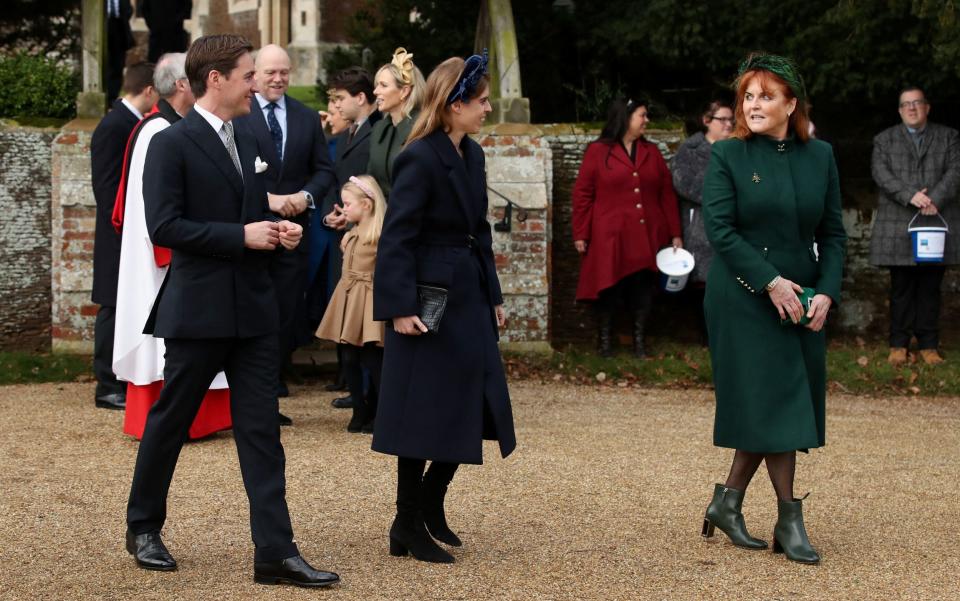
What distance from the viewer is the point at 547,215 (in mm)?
11500

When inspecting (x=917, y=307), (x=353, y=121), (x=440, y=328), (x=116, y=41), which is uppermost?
(x=116, y=41)

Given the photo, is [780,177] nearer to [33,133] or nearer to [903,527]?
[903,527]

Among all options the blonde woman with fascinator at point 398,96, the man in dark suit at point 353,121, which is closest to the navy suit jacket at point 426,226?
the blonde woman with fascinator at point 398,96

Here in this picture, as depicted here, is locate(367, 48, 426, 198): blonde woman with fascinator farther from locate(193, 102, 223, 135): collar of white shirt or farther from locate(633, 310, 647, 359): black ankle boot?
locate(633, 310, 647, 359): black ankle boot

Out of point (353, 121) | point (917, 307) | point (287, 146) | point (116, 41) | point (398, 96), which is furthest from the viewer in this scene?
point (116, 41)

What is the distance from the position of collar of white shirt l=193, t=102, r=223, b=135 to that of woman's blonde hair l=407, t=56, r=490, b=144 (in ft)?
2.37

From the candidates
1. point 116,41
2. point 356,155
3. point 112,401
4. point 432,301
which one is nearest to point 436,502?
point 432,301

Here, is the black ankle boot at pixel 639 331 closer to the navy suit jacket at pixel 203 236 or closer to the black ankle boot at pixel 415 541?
the black ankle boot at pixel 415 541

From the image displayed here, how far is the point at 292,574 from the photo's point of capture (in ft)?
16.5

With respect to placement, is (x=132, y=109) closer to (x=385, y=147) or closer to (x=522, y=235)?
(x=385, y=147)

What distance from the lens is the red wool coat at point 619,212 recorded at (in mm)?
11148

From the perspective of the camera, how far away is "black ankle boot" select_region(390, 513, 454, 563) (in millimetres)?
5430

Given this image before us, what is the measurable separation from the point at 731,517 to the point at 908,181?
6068mm

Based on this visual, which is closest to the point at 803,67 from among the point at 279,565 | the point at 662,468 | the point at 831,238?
the point at 662,468
